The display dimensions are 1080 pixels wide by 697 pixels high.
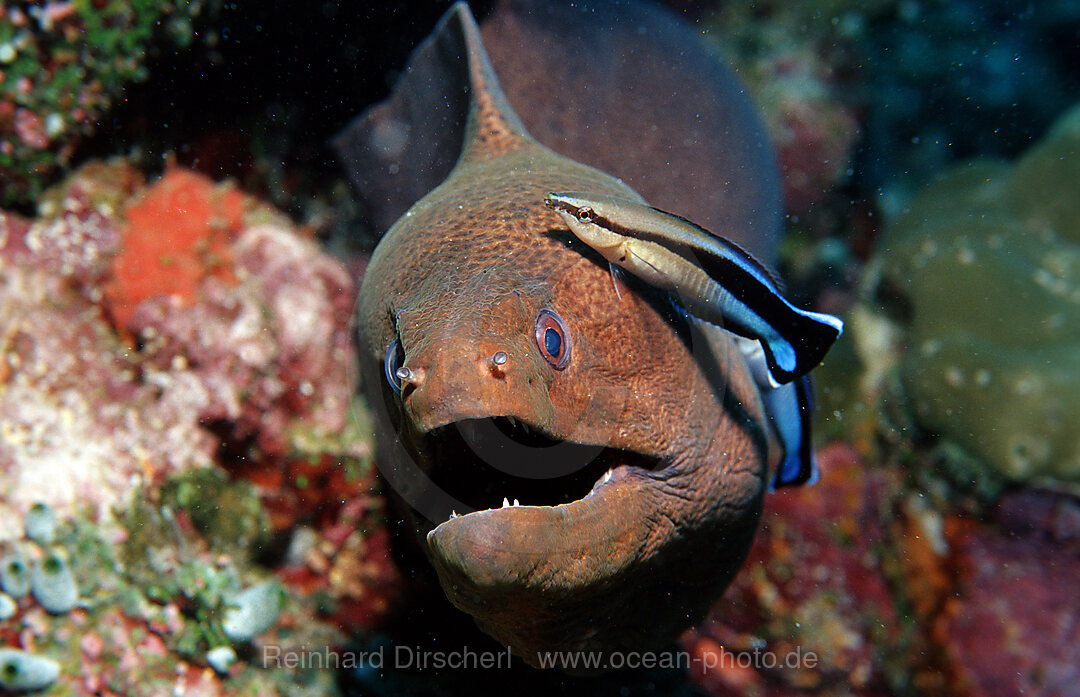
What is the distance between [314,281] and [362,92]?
1.06 m

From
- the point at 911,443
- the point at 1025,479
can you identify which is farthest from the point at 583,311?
the point at 1025,479

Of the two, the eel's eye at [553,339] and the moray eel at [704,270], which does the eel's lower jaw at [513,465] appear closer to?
the eel's eye at [553,339]

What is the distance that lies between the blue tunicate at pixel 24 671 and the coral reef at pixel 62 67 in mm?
2170

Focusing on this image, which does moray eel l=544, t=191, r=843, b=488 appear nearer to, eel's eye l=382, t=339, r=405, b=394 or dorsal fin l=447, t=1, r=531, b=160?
eel's eye l=382, t=339, r=405, b=394

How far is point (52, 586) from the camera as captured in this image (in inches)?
86.6

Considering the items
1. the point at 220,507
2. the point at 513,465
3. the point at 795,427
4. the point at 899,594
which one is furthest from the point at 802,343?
the point at 899,594

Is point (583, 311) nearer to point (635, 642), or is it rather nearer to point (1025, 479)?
point (635, 642)

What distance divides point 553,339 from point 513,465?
375 millimetres

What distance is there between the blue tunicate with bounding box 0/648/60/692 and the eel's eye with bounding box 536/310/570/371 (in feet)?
6.69

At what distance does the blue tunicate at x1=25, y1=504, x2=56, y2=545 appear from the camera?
96.0 inches

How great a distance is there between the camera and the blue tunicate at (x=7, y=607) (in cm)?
214

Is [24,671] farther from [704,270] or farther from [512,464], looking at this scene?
[704,270]

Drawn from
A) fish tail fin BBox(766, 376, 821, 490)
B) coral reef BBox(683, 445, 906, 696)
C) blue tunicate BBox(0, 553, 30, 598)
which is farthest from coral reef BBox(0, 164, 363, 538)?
coral reef BBox(683, 445, 906, 696)

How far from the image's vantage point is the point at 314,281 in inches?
123
